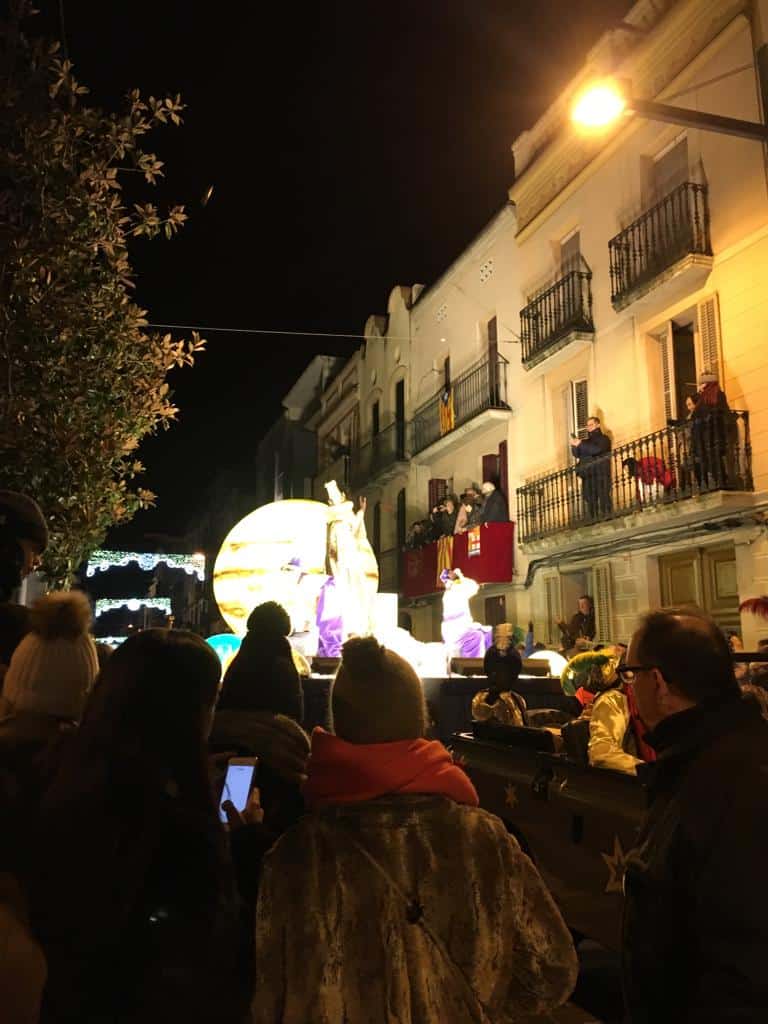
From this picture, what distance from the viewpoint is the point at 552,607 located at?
709 inches

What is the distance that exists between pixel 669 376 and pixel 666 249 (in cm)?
218

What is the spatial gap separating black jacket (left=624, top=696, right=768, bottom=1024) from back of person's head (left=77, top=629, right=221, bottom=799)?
1.05 meters

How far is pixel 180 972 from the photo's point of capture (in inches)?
69.9

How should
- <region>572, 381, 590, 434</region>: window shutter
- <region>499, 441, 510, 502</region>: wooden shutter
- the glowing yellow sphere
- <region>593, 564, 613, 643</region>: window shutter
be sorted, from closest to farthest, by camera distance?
the glowing yellow sphere → <region>593, 564, 613, 643</region>: window shutter → <region>572, 381, 590, 434</region>: window shutter → <region>499, 441, 510, 502</region>: wooden shutter

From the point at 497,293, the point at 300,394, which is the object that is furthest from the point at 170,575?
the point at 497,293

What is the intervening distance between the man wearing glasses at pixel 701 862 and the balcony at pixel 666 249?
12.7 m

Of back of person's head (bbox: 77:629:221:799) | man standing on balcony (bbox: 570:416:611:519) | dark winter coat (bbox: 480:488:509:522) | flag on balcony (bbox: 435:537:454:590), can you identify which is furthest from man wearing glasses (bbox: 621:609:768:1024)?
flag on balcony (bbox: 435:537:454:590)

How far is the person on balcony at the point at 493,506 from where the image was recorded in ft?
65.3

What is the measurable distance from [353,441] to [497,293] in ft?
40.9

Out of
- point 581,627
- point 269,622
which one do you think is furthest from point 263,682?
point 581,627

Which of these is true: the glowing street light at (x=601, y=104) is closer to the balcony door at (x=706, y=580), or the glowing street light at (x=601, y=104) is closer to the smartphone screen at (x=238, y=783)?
the smartphone screen at (x=238, y=783)

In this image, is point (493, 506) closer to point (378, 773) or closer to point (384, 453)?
point (384, 453)

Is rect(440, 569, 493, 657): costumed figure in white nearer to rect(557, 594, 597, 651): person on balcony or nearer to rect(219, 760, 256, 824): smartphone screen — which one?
rect(557, 594, 597, 651): person on balcony

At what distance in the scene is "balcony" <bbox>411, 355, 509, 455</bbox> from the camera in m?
Answer: 20.5
